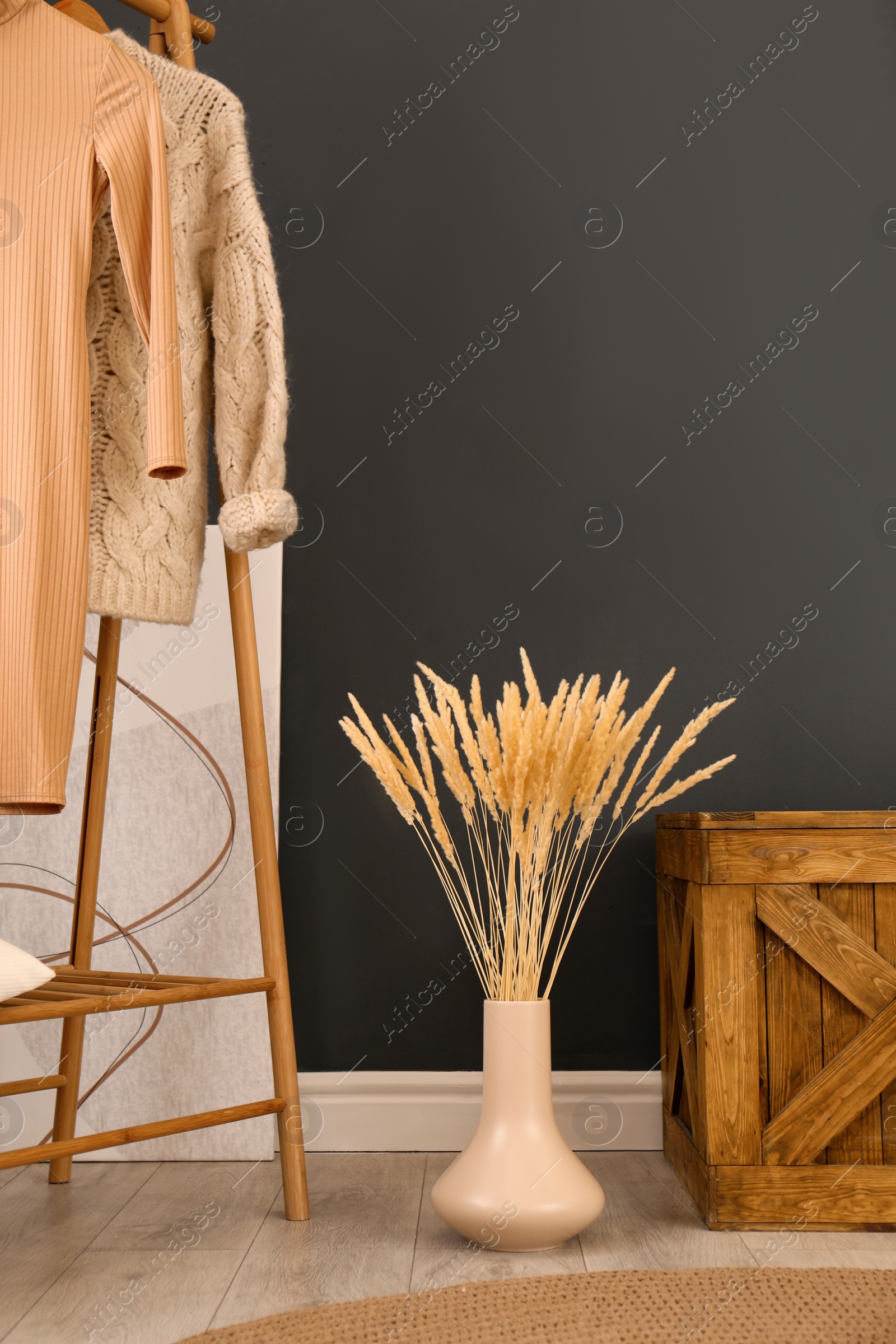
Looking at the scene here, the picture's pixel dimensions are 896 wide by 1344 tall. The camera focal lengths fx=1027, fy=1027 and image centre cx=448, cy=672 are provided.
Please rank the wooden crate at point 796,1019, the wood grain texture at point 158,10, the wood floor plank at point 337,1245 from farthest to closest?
1. the wood grain texture at point 158,10
2. the wooden crate at point 796,1019
3. the wood floor plank at point 337,1245

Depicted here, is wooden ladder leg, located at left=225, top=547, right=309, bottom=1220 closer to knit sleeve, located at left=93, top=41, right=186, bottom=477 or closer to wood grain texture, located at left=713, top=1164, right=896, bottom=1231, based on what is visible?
knit sleeve, located at left=93, top=41, right=186, bottom=477

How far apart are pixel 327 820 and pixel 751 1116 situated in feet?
2.68

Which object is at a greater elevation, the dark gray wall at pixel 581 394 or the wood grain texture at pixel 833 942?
the dark gray wall at pixel 581 394

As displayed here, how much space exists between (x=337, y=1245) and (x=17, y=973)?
56 centimetres

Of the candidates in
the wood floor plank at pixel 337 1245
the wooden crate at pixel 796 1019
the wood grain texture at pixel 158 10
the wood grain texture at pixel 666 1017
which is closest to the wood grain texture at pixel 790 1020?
the wooden crate at pixel 796 1019

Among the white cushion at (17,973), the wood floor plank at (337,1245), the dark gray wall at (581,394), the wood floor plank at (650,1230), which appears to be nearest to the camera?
the white cushion at (17,973)

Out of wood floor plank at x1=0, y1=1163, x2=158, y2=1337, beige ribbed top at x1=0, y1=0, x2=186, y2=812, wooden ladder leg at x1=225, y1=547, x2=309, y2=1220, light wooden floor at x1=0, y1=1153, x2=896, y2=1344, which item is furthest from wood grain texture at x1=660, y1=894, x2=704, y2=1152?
beige ribbed top at x1=0, y1=0, x2=186, y2=812

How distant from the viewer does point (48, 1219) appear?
4.49 ft

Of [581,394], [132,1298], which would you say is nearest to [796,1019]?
[132,1298]

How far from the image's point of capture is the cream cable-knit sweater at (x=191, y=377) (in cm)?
137

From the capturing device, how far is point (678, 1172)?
61.1 inches

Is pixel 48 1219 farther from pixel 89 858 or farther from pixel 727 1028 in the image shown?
pixel 727 1028

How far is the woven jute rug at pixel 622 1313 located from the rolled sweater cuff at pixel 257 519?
900mm

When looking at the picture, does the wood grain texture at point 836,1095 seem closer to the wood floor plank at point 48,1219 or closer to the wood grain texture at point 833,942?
the wood grain texture at point 833,942
